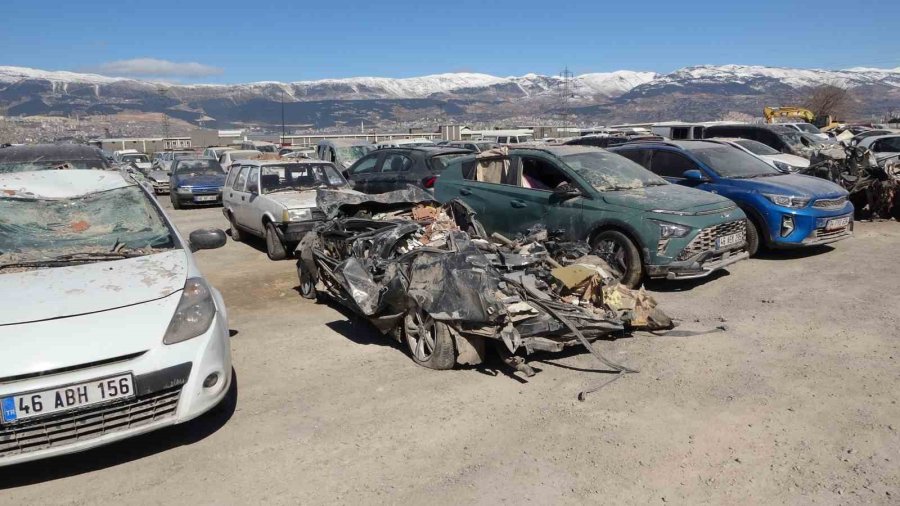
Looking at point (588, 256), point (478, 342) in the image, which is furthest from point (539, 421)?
point (588, 256)

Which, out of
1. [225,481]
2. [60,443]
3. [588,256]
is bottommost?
[225,481]

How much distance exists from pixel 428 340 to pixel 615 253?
2.90 meters

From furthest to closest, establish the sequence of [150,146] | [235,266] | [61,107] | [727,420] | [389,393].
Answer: [61,107], [150,146], [235,266], [389,393], [727,420]

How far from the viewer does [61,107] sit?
182 metres

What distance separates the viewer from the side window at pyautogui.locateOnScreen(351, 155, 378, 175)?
505 inches

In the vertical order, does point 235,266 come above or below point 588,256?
below

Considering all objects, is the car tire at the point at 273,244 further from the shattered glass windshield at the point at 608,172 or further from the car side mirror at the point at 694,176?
the car side mirror at the point at 694,176

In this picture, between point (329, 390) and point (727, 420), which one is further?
point (329, 390)

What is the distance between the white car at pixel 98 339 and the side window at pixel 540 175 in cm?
471

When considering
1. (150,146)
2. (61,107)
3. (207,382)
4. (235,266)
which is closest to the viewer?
(207,382)

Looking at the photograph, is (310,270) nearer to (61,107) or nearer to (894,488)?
(894,488)

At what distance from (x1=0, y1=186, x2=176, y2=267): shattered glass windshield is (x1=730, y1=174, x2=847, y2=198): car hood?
7538 mm

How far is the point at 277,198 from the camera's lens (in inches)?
370

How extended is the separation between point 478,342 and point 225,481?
2.10 m
